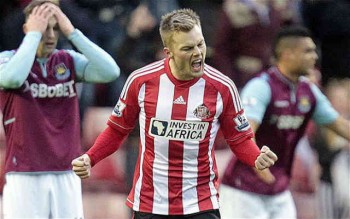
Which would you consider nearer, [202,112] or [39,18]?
[202,112]

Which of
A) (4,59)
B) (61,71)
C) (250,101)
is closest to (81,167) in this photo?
(61,71)

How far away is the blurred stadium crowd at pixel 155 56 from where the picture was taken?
1136 centimetres

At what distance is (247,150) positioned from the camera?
7.88 metres

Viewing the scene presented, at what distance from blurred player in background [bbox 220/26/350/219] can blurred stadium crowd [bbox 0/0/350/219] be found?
5.41 ft

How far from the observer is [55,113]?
8.69 meters

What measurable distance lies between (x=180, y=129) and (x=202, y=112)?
177 millimetres

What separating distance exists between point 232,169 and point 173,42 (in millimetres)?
2197

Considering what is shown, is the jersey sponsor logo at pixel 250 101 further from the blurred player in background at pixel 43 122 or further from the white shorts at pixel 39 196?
the white shorts at pixel 39 196

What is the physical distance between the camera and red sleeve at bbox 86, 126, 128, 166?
7.95m

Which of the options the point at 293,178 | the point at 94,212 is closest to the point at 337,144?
the point at 293,178

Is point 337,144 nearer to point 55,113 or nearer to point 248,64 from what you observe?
point 248,64

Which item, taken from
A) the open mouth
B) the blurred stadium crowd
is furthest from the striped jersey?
the blurred stadium crowd

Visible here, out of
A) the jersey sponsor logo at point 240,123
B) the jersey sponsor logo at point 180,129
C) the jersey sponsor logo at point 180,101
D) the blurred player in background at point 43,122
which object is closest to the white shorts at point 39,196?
the blurred player in background at point 43,122

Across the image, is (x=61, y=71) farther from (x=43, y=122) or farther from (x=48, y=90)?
(x=43, y=122)
